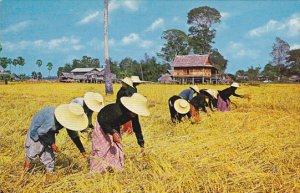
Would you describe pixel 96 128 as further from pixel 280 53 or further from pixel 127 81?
pixel 280 53

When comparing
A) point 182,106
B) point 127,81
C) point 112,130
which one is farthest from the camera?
point 182,106

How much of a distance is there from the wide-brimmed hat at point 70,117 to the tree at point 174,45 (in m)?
44.1

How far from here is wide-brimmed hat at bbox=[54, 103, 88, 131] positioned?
12.0 feet

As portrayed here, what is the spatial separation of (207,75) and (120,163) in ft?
111

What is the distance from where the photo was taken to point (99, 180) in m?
3.50

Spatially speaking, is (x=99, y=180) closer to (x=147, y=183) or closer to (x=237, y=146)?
(x=147, y=183)

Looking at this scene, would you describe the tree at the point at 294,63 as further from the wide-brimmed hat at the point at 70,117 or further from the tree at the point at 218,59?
the wide-brimmed hat at the point at 70,117

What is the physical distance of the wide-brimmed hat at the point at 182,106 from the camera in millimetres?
6411

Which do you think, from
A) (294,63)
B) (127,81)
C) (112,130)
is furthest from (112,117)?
(294,63)

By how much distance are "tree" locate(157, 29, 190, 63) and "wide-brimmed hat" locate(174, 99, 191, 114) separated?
41248 mm

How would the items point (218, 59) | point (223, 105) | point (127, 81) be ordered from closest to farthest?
point (127, 81), point (223, 105), point (218, 59)

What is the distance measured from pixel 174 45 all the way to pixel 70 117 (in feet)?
149

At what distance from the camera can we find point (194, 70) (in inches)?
1463

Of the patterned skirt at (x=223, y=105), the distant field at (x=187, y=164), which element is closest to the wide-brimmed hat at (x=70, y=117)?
A: the distant field at (x=187, y=164)
